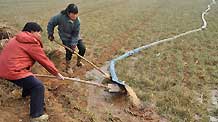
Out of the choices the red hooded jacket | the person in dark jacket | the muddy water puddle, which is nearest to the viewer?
the red hooded jacket

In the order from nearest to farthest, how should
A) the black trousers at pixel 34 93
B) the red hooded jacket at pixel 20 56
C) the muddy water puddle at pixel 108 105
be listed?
1. the red hooded jacket at pixel 20 56
2. the black trousers at pixel 34 93
3. the muddy water puddle at pixel 108 105

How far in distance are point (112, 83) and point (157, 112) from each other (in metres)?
1.44

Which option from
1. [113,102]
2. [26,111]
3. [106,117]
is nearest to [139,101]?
[113,102]

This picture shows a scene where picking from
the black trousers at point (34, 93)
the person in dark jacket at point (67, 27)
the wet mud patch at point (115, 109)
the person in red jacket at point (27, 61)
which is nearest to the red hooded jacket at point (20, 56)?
the person in red jacket at point (27, 61)

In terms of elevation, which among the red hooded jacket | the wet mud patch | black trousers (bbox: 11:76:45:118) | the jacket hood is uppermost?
the jacket hood

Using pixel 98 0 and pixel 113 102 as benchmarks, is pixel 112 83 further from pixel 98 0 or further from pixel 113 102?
pixel 98 0

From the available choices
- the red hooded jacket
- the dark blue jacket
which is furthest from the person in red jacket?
the dark blue jacket

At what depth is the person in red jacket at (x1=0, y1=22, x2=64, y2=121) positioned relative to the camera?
6.32m

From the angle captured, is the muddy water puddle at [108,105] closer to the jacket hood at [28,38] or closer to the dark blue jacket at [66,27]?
the dark blue jacket at [66,27]

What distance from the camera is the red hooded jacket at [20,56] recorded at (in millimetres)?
6316

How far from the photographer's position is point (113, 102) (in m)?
8.34

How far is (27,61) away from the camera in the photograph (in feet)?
21.1

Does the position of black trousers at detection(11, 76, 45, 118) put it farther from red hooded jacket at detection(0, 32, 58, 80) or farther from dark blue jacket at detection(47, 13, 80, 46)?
dark blue jacket at detection(47, 13, 80, 46)

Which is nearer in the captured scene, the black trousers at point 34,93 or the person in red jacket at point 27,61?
the person in red jacket at point 27,61
